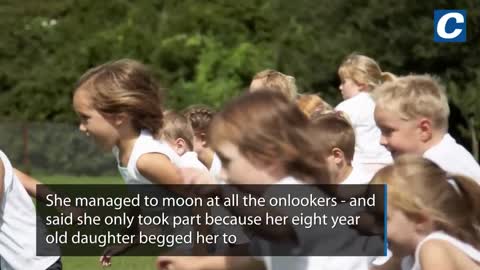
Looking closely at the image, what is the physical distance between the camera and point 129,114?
6.03m

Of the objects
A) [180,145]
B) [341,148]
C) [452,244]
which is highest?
[180,145]

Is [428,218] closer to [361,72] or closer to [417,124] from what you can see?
[417,124]

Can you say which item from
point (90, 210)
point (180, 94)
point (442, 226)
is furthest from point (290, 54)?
point (442, 226)

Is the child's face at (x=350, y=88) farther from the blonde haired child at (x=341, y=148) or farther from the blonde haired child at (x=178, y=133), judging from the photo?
the blonde haired child at (x=341, y=148)

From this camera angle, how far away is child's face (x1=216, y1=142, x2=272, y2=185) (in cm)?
380

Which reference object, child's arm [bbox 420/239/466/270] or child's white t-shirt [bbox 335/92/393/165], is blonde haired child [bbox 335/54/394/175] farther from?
child's arm [bbox 420/239/466/270]

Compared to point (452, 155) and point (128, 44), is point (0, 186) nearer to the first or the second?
point (452, 155)

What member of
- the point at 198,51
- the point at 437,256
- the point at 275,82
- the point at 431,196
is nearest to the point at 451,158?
the point at 431,196

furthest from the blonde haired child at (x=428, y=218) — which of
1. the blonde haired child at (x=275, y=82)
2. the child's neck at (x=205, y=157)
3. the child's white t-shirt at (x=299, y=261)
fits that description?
the child's neck at (x=205, y=157)

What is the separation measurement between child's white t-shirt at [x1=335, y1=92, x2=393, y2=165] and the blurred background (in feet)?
99.7

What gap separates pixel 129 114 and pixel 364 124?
170 inches

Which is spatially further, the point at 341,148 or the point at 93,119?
the point at 341,148

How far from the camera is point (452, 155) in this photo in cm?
582

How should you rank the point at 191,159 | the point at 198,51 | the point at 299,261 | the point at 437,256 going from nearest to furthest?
the point at 299,261 < the point at 437,256 < the point at 191,159 < the point at 198,51
